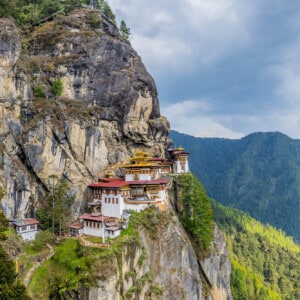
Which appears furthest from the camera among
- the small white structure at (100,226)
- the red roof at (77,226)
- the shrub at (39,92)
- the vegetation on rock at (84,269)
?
the shrub at (39,92)

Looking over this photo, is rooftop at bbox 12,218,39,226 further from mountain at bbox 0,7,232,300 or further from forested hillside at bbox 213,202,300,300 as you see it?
forested hillside at bbox 213,202,300,300

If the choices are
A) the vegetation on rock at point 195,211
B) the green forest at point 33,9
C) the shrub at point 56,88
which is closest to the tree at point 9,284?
the vegetation on rock at point 195,211

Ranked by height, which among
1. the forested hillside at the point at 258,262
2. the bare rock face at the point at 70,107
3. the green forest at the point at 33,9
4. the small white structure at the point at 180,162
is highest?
the green forest at the point at 33,9

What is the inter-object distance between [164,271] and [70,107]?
91.0 feet

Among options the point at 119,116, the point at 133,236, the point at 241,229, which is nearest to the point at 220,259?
the point at 133,236

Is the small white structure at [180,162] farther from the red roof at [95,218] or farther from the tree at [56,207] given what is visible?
the red roof at [95,218]

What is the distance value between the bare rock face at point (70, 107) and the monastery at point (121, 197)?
15.1 ft

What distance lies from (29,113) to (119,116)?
14.0m

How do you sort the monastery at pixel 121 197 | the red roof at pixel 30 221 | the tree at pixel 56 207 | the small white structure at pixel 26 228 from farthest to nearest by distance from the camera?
the tree at pixel 56 207 < the red roof at pixel 30 221 < the small white structure at pixel 26 228 < the monastery at pixel 121 197

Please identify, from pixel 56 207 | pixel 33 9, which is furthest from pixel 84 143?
pixel 33 9

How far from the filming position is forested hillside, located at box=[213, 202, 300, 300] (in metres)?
74.2

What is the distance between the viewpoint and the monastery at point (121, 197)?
3732 centimetres

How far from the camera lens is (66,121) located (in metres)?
46.2

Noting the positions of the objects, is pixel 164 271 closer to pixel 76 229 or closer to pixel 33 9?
pixel 76 229
